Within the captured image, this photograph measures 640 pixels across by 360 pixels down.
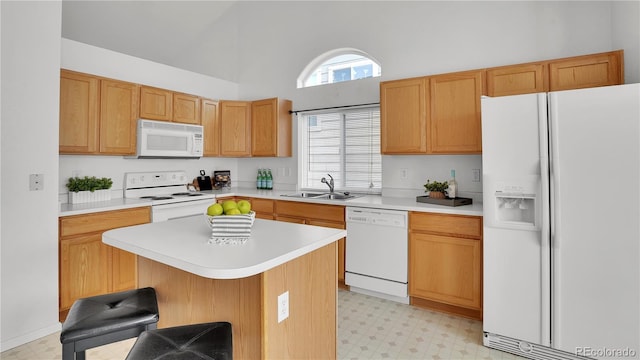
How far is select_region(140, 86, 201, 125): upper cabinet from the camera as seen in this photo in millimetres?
3604

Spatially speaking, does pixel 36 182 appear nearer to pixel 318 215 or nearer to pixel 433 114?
pixel 318 215

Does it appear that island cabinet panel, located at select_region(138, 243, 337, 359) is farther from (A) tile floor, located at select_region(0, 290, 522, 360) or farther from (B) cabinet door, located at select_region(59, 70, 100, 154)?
(B) cabinet door, located at select_region(59, 70, 100, 154)

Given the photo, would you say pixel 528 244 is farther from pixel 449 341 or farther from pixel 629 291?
pixel 449 341

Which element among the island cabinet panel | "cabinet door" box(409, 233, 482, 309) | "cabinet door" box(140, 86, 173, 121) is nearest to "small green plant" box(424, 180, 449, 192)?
"cabinet door" box(409, 233, 482, 309)

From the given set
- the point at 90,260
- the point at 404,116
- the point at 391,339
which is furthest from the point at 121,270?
the point at 404,116

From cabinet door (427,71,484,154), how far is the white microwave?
2707mm

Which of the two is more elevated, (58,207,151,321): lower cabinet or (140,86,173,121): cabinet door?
(140,86,173,121): cabinet door

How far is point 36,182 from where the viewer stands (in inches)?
97.0

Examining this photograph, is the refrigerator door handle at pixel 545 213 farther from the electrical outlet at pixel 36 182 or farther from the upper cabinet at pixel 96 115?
the upper cabinet at pixel 96 115

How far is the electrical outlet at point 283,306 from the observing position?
144 cm

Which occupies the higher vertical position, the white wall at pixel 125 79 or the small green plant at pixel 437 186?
the white wall at pixel 125 79

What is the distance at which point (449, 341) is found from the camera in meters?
2.44

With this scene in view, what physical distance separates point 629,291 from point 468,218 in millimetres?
1015

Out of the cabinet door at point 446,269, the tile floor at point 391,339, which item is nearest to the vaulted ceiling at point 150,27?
the tile floor at point 391,339
